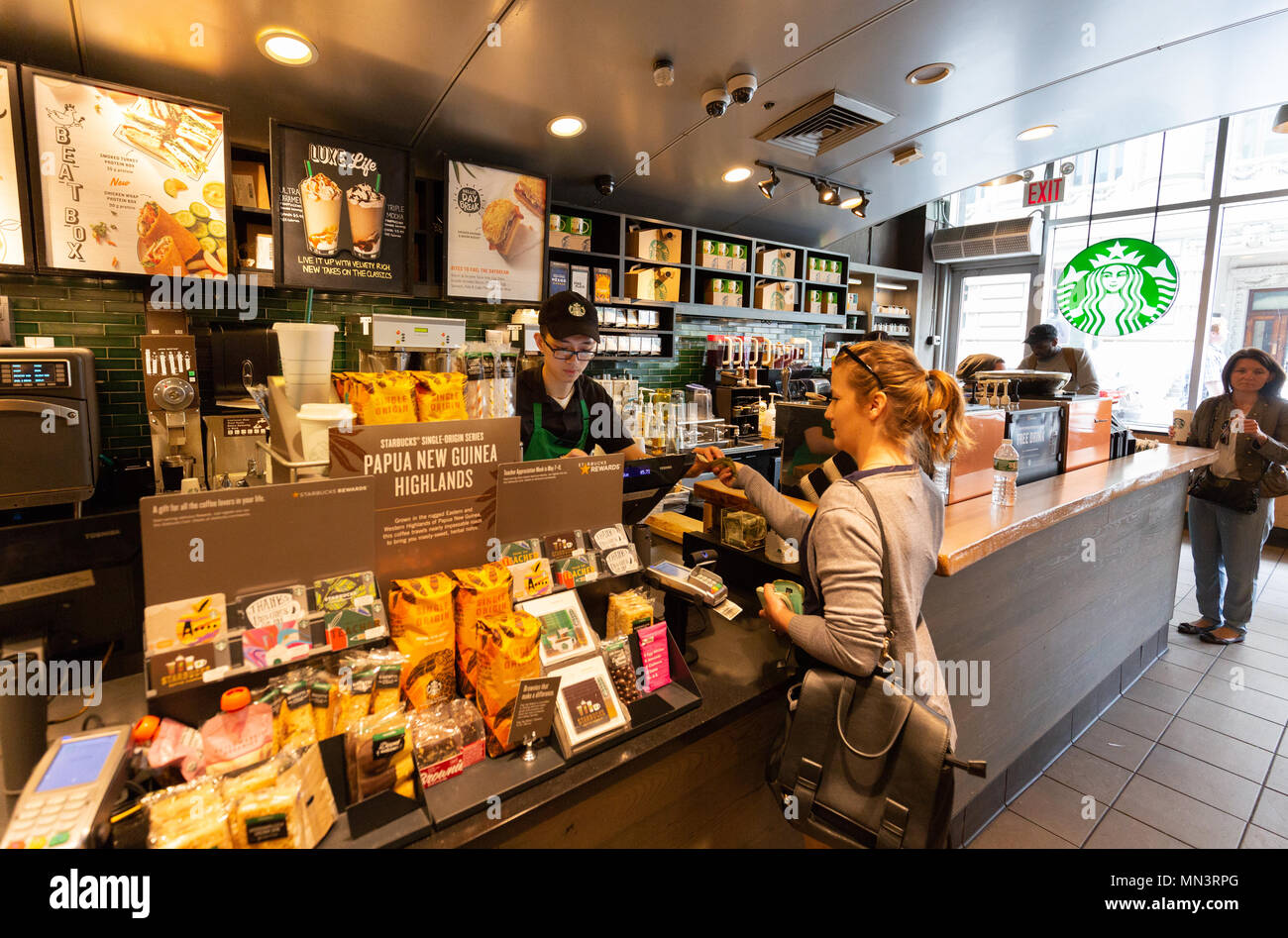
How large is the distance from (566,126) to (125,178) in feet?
7.77

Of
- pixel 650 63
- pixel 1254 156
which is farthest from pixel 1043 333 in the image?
pixel 650 63

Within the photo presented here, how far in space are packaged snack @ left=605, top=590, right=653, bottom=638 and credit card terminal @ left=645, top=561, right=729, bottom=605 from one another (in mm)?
142

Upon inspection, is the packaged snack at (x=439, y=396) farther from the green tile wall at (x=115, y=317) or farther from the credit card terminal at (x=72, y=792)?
the green tile wall at (x=115, y=317)

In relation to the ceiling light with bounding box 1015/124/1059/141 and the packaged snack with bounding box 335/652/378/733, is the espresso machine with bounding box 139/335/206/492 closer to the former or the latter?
the packaged snack with bounding box 335/652/378/733

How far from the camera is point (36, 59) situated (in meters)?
2.83

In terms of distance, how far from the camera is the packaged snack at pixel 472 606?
3.95 feet

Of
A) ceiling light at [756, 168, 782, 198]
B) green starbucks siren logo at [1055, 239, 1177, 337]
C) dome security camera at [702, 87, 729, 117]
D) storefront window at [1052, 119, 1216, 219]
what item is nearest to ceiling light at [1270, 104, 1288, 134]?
green starbucks siren logo at [1055, 239, 1177, 337]

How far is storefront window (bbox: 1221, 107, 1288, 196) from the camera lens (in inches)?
234

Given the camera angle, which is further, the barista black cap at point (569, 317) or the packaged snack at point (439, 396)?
the barista black cap at point (569, 317)

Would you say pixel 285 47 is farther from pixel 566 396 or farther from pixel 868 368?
pixel 868 368

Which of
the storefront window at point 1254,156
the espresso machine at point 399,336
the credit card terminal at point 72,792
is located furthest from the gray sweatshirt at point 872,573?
→ the storefront window at point 1254,156

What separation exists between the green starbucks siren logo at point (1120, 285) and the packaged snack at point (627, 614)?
613 cm

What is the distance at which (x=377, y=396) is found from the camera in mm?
1316
